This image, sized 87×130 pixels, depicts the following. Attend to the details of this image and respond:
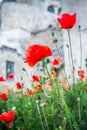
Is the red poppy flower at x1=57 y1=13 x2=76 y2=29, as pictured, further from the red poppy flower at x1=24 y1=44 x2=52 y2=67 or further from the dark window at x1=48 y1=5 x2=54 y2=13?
the dark window at x1=48 y1=5 x2=54 y2=13

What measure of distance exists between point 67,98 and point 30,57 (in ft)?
2.35

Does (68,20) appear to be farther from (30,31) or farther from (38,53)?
(30,31)

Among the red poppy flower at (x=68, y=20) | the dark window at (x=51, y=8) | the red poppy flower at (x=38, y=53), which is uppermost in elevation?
the dark window at (x=51, y=8)

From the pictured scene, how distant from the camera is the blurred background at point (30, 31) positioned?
11664 mm

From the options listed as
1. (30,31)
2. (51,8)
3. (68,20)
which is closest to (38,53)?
(68,20)

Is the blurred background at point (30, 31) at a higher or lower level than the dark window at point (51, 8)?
lower

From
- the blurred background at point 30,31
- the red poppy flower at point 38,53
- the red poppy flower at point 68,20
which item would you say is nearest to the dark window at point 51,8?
the blurred background at point 30,31

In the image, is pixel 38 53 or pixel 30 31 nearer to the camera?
pixel 38 53

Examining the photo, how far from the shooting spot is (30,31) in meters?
25.1

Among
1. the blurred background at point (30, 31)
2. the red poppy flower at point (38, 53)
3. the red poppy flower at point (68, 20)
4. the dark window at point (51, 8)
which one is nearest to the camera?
the red poppy flower at point (38, 53)

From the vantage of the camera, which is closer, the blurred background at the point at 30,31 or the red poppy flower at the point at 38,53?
the red poppy flower at the point at 38,53

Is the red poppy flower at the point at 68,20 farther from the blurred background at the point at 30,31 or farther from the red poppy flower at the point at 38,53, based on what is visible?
the blurred background at the point at 30,31

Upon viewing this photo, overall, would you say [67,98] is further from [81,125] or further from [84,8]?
[84,8]

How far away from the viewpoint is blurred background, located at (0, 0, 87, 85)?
11.7m
